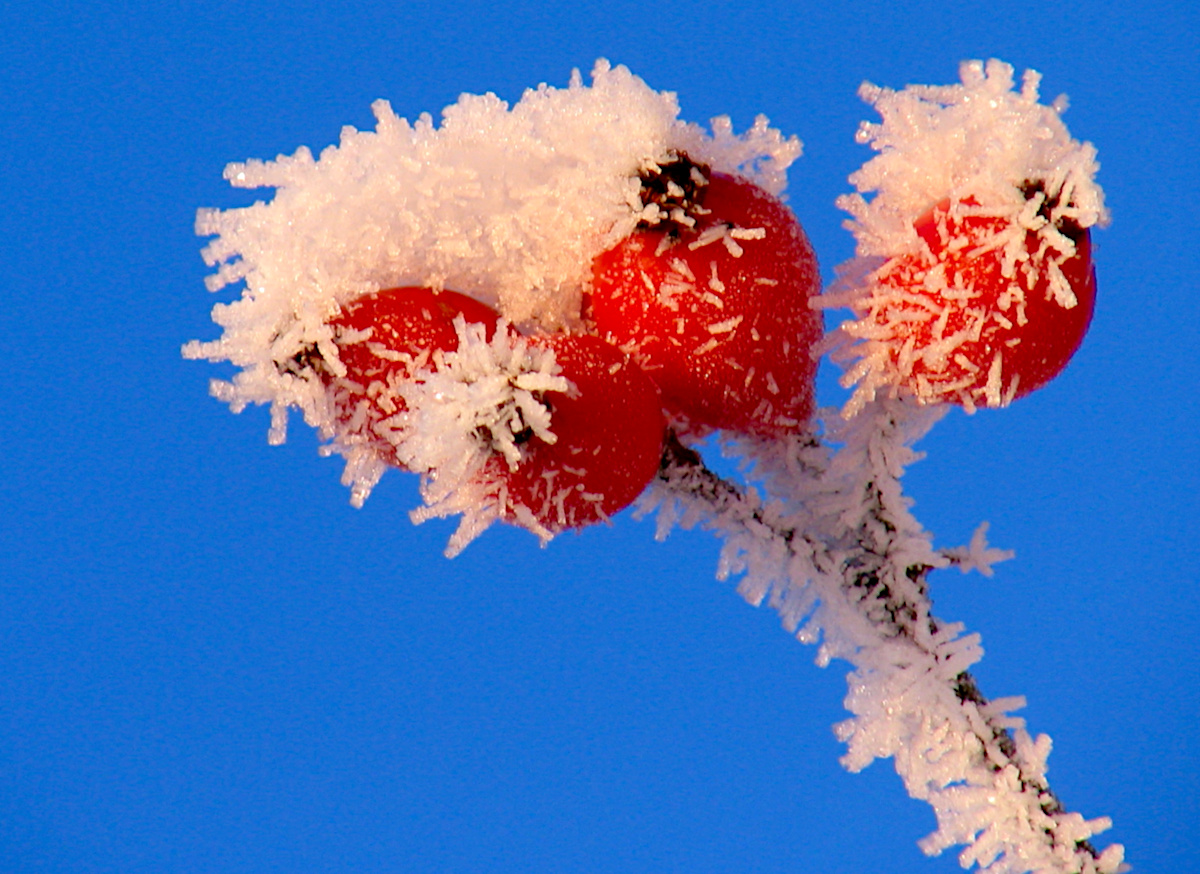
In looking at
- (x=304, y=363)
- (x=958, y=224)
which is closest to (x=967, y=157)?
(x=958, y=224)

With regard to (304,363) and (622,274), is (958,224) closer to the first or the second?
(622,274)

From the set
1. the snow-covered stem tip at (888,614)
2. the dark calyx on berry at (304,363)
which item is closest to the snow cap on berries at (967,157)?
the snow-covered stem tip at (888,614)

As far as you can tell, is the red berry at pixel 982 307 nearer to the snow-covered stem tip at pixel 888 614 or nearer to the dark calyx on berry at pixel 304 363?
the snow-covered stem tip at pixel 888 614

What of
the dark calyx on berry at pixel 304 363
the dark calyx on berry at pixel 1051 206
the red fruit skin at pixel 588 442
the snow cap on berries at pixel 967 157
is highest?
the snow cap on berries at pixel 967 157

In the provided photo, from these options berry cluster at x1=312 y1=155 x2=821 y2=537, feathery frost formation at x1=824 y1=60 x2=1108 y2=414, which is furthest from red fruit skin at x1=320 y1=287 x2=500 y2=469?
feathery frost formation at x1=824 y1=60 x2=1108 y2=414

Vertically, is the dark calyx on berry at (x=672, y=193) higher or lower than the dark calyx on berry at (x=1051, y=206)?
higher

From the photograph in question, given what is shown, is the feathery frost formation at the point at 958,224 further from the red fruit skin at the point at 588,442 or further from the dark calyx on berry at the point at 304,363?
the dark calyx on berry at the point at 304,363

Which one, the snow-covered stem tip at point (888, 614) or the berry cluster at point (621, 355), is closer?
the berry cluster at point (621, 355)
